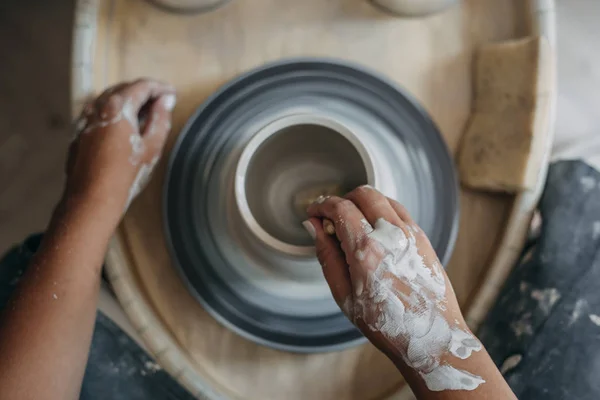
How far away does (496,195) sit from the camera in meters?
0.72

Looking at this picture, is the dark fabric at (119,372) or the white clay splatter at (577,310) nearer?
the white clay splatter at (577,310)

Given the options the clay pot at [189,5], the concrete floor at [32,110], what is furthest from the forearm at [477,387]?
the concrete floor at [32,110]

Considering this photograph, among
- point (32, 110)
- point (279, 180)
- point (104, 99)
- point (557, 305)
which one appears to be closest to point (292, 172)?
point (279, 180)

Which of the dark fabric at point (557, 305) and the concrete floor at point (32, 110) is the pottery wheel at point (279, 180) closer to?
the dark fabric at point (557, 305)

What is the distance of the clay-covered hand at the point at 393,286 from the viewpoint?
54 cm

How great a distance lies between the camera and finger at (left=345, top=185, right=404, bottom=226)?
562 mm

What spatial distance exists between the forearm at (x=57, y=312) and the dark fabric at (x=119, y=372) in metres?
0.13

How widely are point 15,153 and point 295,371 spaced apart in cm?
100

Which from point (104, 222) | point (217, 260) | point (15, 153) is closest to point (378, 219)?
point (217, 260)

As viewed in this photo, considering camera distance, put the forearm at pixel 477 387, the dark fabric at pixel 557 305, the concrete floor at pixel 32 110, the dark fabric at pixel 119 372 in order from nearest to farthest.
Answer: the forearm at pixel 477 387
the dark fabric at pixel 557 305
the dark fabric at pixel 119 372
the concrete floor at pixel 32 110

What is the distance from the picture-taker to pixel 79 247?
0.66 metres

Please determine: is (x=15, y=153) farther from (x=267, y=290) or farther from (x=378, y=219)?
(x=378, y=219)

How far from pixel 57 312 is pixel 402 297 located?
394mm

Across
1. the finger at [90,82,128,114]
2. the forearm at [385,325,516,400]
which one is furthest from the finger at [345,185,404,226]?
the finger at [90,82,128,114]
